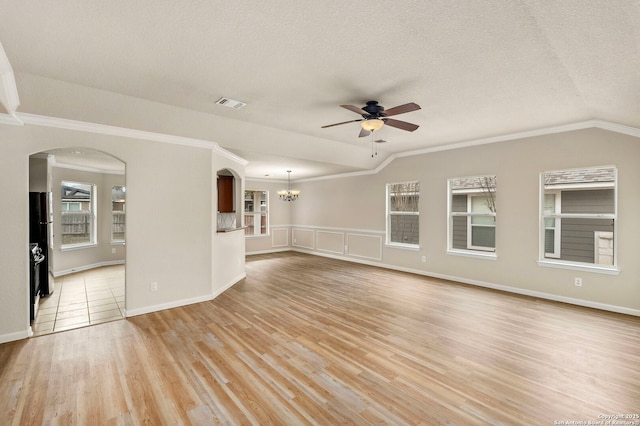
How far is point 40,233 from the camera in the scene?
15.1 feet

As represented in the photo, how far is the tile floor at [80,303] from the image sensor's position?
387 cm

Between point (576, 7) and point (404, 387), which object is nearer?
point (576, 7)

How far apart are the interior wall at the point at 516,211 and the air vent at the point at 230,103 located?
4343 millimetres

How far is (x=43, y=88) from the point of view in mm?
3021

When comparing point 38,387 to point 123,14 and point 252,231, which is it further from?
point 252,231

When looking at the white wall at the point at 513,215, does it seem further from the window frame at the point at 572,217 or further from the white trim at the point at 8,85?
the white trim at the point at 8,85

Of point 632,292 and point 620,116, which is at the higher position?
point 620,116

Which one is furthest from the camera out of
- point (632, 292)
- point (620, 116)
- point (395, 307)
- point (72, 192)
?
point (72, 192)

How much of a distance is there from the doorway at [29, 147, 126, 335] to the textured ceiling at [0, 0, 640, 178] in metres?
2.56

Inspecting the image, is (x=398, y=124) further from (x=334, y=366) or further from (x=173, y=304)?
(x=173, y=304)

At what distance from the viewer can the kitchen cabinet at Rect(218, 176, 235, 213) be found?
625 cm

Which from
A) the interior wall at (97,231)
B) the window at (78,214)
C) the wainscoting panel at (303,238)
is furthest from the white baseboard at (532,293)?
the window at (78,214)

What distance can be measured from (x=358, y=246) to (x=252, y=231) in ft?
12.2

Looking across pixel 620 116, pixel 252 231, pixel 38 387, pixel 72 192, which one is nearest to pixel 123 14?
pixel 38 387
